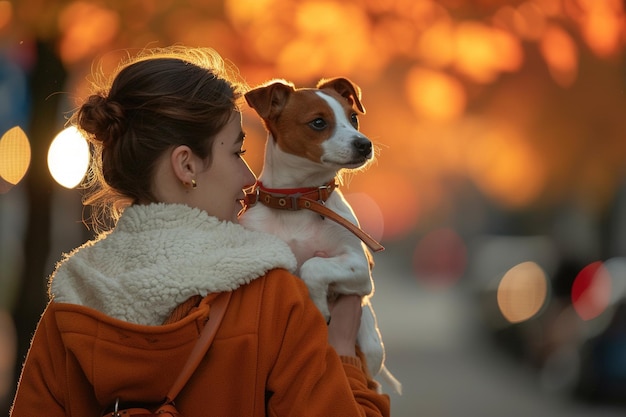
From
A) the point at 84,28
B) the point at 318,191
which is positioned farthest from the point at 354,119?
the point at 84,28

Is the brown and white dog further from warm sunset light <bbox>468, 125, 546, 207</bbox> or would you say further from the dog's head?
warm sunset light <bbox>468, 125, 546, 207</bbox>

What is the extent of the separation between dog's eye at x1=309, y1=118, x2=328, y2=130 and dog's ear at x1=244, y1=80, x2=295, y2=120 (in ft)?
0.45

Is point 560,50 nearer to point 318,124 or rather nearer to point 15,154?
point 15,154

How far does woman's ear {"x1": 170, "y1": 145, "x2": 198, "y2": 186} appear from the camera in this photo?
227cm

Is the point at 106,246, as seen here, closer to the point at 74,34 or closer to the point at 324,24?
the point at 74,34

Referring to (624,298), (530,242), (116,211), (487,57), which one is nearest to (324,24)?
(487,57)

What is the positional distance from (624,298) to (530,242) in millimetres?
12653

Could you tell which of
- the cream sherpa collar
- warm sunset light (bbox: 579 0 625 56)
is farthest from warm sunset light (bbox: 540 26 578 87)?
the cream sherpa collar

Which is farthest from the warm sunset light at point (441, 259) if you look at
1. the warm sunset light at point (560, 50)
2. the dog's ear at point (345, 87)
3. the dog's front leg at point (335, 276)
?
the dog's front leg at point (335, 276)

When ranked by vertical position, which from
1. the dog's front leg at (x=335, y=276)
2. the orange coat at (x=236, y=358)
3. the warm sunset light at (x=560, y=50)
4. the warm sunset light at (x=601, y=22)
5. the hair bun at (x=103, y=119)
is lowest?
the orange coat at (x=236, y=358)

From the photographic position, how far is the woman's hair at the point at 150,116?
7.47 feet

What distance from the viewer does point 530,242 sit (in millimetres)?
22141

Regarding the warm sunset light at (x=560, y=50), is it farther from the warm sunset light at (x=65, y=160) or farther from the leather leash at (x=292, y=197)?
the leather leash at (x=292, y=197)

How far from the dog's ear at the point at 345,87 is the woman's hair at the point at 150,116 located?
1595mm
